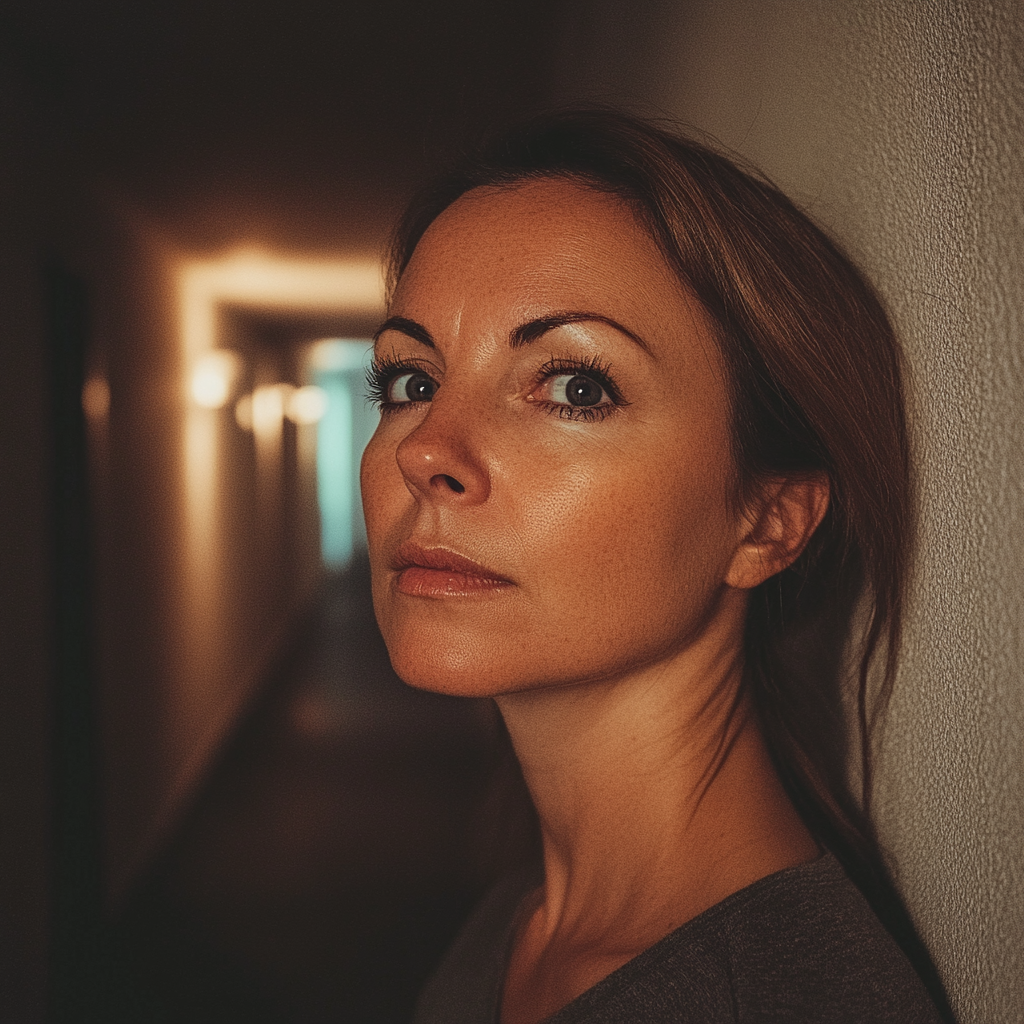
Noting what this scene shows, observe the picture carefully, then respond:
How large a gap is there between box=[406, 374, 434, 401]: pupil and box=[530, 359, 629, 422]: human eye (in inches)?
8.0

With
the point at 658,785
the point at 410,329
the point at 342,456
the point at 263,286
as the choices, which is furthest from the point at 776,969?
the point at 342,456

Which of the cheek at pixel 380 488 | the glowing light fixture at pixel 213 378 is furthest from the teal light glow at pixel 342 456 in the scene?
the cheek at pixel 380 488

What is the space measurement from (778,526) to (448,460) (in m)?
0.36

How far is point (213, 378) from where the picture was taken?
18.0 ft

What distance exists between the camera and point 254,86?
293 centimetres

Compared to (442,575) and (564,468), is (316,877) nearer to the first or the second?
(442,575)

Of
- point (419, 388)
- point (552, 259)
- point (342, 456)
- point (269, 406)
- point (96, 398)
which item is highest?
point (552, 259)

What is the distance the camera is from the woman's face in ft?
2.58

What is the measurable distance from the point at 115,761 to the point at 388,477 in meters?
3.06

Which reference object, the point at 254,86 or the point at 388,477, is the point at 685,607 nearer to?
the point at 388,477

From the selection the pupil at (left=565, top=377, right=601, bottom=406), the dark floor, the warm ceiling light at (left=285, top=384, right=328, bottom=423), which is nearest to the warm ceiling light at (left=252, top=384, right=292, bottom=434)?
the warm ceiling light at (left=285, top=384, right=328, bottom=423)

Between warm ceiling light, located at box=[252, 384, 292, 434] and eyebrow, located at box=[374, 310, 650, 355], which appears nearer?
eyebrow, located at box=[374, 310, 650, 355]

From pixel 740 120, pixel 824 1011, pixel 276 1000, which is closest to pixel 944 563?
pixel 824 1011

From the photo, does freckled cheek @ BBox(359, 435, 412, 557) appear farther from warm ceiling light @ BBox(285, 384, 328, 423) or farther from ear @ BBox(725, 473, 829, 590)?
warm ceiling light @ BBox(285, 384, 328, 423)
